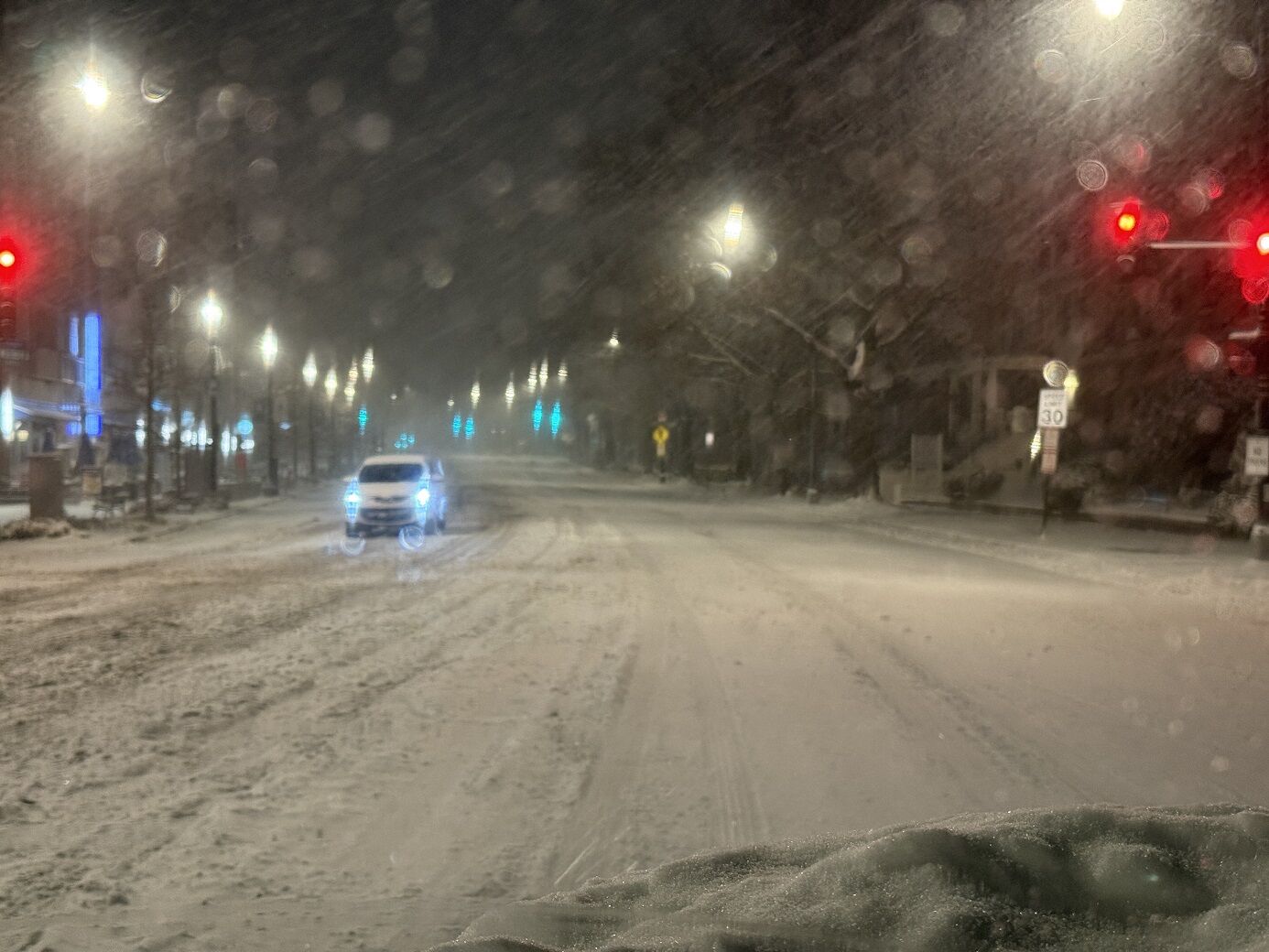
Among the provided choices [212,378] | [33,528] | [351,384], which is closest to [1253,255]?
[33,528]

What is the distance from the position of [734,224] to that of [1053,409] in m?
15.1

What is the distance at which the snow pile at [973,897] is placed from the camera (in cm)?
341

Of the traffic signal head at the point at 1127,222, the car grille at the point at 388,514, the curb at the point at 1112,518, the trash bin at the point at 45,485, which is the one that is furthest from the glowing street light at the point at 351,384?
the traffic signal head at the point at 1127,222

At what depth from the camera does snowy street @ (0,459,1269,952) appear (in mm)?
6000

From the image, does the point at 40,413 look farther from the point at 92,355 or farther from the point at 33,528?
the point at 33,528

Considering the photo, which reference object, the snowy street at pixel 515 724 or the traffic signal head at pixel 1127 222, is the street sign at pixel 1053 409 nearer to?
the snowy street at pixel 515 724

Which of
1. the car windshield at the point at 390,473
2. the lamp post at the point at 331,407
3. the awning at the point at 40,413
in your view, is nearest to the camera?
the car windshield at the point at 390,473

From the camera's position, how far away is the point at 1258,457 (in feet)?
69.8

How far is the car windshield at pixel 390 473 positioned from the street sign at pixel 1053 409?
43.1 ft

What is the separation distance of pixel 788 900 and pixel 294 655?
9234 millimetres

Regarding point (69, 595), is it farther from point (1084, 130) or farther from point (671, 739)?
point (1084, 130)

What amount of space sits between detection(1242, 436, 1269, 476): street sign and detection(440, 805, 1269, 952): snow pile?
18839 millimetres

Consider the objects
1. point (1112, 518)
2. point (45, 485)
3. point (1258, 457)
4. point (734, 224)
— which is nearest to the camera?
point (1258, 457)

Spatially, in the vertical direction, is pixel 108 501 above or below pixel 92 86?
below
